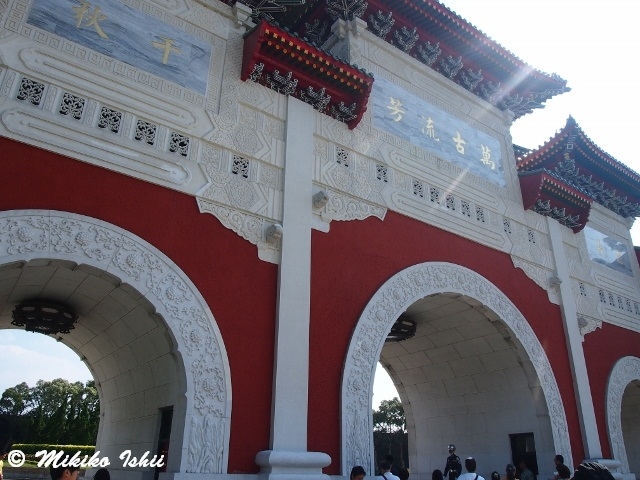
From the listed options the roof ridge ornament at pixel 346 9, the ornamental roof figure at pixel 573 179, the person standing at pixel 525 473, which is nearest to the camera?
the person standing at pixel 525 473

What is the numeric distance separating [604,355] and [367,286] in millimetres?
5340

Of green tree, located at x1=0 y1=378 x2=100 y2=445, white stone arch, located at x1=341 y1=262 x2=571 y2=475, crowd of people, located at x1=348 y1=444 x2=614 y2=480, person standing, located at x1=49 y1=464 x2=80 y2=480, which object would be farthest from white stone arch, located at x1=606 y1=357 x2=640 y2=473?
green tree, located at x1=0 y1=378 x2=100 y2=445

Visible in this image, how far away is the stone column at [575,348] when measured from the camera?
811cm

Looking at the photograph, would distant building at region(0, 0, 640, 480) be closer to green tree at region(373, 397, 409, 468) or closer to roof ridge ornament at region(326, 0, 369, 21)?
roof ridge ornament at region(326, 0, 369, 21)

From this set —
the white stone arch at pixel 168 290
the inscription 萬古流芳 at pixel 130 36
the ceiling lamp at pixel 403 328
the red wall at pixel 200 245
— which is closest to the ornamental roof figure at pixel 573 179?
the ceiling lamp at pixel 403 328

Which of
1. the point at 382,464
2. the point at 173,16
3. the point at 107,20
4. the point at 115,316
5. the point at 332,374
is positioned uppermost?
the point at 173,16

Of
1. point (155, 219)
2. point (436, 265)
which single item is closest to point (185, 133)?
point (155, 219)

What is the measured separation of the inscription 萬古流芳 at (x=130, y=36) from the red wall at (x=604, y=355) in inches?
297

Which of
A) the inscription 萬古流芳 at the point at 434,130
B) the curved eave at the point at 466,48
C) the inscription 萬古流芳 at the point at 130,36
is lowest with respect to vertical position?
the inscription 萬古流芳 at the point at 130,36

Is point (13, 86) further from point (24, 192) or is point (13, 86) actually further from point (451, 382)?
point (451, 382)

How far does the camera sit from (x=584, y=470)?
2.78 meters

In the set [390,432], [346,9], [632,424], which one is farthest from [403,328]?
[390,432]

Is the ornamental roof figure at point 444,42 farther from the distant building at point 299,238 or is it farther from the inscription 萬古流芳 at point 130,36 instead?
the inscription 萬古流芳 at point 130,36

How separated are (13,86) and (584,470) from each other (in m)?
5.50
